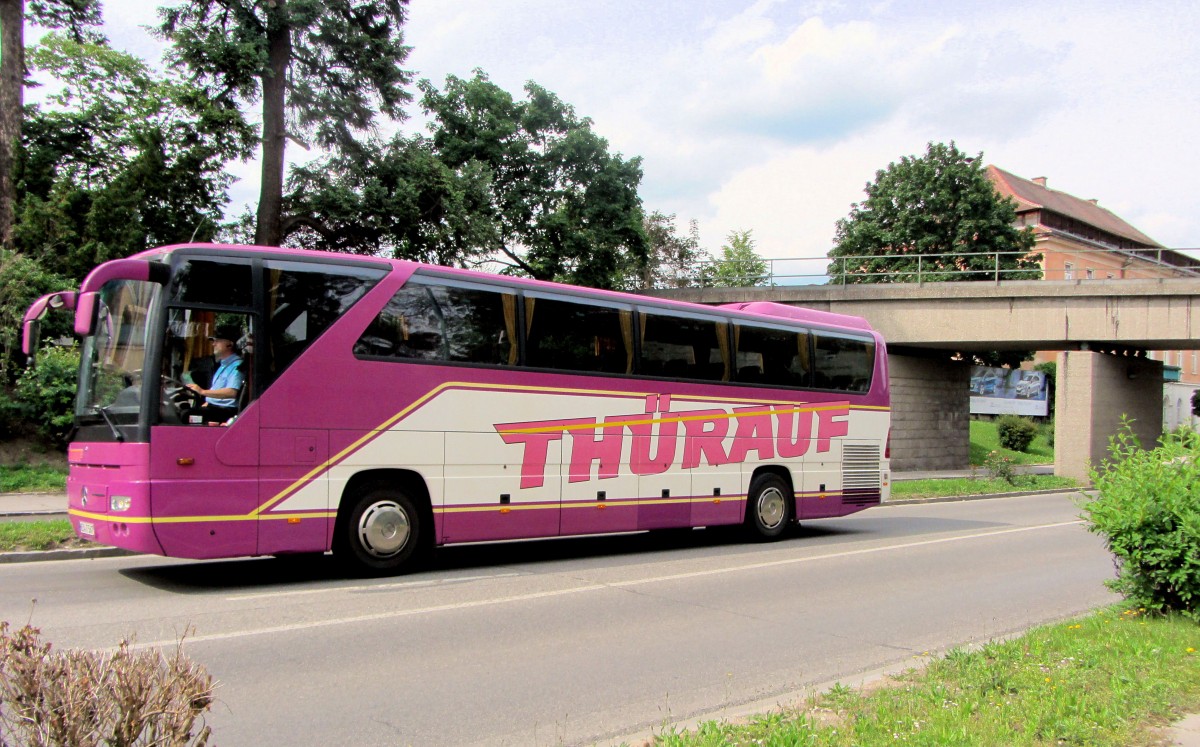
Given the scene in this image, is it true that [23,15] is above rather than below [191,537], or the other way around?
above

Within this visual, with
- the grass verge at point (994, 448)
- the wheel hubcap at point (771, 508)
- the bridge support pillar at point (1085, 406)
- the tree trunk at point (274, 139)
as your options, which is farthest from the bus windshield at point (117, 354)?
the grass verge at point (994, 448)

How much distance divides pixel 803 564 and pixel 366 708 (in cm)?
764

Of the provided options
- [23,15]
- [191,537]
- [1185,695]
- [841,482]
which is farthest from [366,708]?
[23,15]

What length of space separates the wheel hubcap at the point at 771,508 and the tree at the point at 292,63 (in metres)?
16.8

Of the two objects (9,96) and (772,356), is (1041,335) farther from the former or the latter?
(9,96)

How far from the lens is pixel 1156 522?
7547 mm

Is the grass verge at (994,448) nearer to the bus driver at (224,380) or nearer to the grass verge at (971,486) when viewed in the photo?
the grass verge at (971,486)

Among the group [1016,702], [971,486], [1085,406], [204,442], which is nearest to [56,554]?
[204,442]

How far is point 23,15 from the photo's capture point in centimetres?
2356

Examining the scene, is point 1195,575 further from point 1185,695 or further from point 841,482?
point 841,482

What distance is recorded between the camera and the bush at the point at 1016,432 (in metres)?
42.8

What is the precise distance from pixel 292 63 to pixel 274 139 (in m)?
2.37

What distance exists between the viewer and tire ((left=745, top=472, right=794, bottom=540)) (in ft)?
46.6

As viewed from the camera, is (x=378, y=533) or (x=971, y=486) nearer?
(x=378, y=533)
